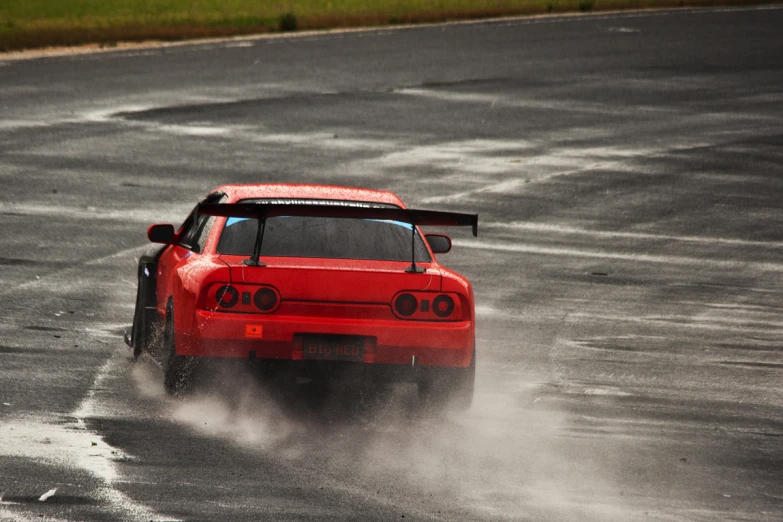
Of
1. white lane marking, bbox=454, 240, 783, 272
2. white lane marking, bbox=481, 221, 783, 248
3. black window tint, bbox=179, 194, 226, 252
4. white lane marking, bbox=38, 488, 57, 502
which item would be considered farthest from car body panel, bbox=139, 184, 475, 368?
white lane marking, bbox=481, 221, 783, 248

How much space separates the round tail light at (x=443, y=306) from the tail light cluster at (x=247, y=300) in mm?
934

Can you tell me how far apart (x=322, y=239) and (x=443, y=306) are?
2.87 feet

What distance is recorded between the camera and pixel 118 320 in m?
11.4

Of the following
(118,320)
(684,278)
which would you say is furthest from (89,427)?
(684,278)

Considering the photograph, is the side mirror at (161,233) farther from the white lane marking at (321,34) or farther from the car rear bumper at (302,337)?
the white lane marking at (321,34)

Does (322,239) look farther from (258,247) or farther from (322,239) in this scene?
(258,247)

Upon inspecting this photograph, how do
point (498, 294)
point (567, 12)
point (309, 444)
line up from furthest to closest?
point (567, 12) < point (498, 294) < point (309, 444)

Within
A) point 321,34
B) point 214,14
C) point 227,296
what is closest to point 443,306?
point 227,296

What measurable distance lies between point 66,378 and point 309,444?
6.99 ft

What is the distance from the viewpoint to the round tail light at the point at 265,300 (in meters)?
8.41

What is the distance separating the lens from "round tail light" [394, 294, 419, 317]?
335 inches

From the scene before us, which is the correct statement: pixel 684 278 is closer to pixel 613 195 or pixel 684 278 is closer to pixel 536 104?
pixel 613 195

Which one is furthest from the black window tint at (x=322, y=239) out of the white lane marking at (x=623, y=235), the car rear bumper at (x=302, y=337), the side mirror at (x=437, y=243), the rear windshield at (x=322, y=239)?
the white lane marking at (x=623, y=235)

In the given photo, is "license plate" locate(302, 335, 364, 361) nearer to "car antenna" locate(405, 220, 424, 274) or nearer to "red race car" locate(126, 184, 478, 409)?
"red race car" locate(126, 184, 478, 409)
